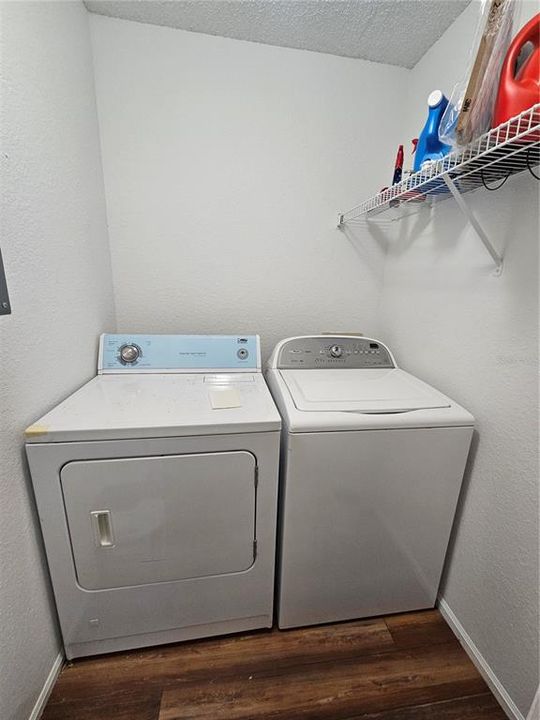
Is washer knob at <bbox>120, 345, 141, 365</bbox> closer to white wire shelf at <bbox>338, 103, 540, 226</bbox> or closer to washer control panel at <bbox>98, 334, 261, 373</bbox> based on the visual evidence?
washer control panel at <bbox>98, 334, 261, 373</bbox>

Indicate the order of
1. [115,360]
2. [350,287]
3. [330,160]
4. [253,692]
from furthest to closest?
[350,287] → [330,160] → [115,360] → [253,692]

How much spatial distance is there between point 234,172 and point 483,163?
3.67ft

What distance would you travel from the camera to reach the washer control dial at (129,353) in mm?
1491

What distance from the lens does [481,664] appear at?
1.19 metres

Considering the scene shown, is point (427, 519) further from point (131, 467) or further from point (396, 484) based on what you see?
point (131, 467)

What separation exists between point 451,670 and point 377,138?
7.93 feet

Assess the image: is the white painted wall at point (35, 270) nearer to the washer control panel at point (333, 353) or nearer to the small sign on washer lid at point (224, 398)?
the small sign on washer lid at point (224, 398)

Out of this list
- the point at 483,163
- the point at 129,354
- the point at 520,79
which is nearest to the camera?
the point at 520,79

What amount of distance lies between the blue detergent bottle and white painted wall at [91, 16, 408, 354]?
0.60 meters

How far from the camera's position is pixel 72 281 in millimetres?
1250

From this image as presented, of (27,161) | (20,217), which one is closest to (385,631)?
(20,217)

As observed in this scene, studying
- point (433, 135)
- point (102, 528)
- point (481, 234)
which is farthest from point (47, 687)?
point (433, 135)

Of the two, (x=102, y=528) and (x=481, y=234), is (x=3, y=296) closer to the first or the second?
(x=102, y=528)

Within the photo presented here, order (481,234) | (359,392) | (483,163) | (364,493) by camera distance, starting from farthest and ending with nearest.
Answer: (359,392)
(364,493)
(481,234)
(483,163)
